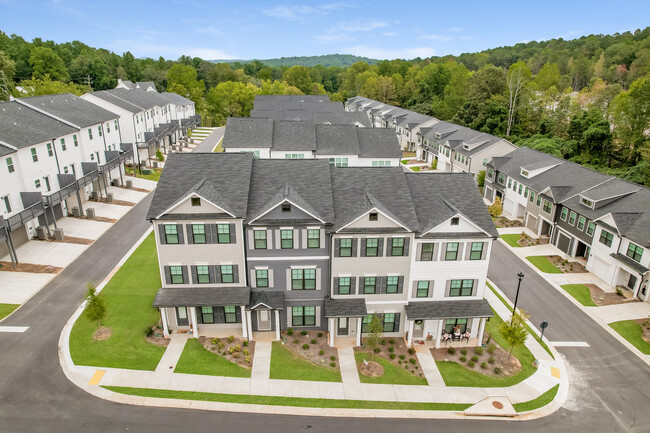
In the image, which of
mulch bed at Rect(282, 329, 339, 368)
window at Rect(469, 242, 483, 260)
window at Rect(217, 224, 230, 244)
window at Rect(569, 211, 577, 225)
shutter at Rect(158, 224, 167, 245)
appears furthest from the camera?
window at Rect(569, 211, 577, 225)

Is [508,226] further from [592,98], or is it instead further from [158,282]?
[592,98]

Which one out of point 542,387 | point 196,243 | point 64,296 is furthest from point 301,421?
point 64,296

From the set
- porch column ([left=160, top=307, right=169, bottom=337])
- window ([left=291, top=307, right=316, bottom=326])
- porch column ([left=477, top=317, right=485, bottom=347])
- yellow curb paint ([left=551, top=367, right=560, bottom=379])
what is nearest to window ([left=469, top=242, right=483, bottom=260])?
porch column ([left=477, top=317, right=485, bottom=347])

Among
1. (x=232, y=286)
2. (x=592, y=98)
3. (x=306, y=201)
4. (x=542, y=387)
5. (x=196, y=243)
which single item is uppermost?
(x=592, y=98)

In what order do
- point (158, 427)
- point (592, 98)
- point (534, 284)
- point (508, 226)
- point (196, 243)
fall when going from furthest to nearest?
1. point (592, 98)
2. point (508, 226)
3. point (534, 284)
4. point (196, 243)
5. point (158, 427)

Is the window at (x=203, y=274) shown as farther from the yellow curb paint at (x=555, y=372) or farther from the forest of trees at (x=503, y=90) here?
the forest of trees at (x=503, y=90)

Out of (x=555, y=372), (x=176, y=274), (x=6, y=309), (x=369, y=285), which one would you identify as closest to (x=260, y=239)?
(x=176, y=274)

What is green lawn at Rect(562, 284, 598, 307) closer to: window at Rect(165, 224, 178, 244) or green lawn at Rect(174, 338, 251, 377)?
green lawn at Rect(174, 338, 251, 377)
